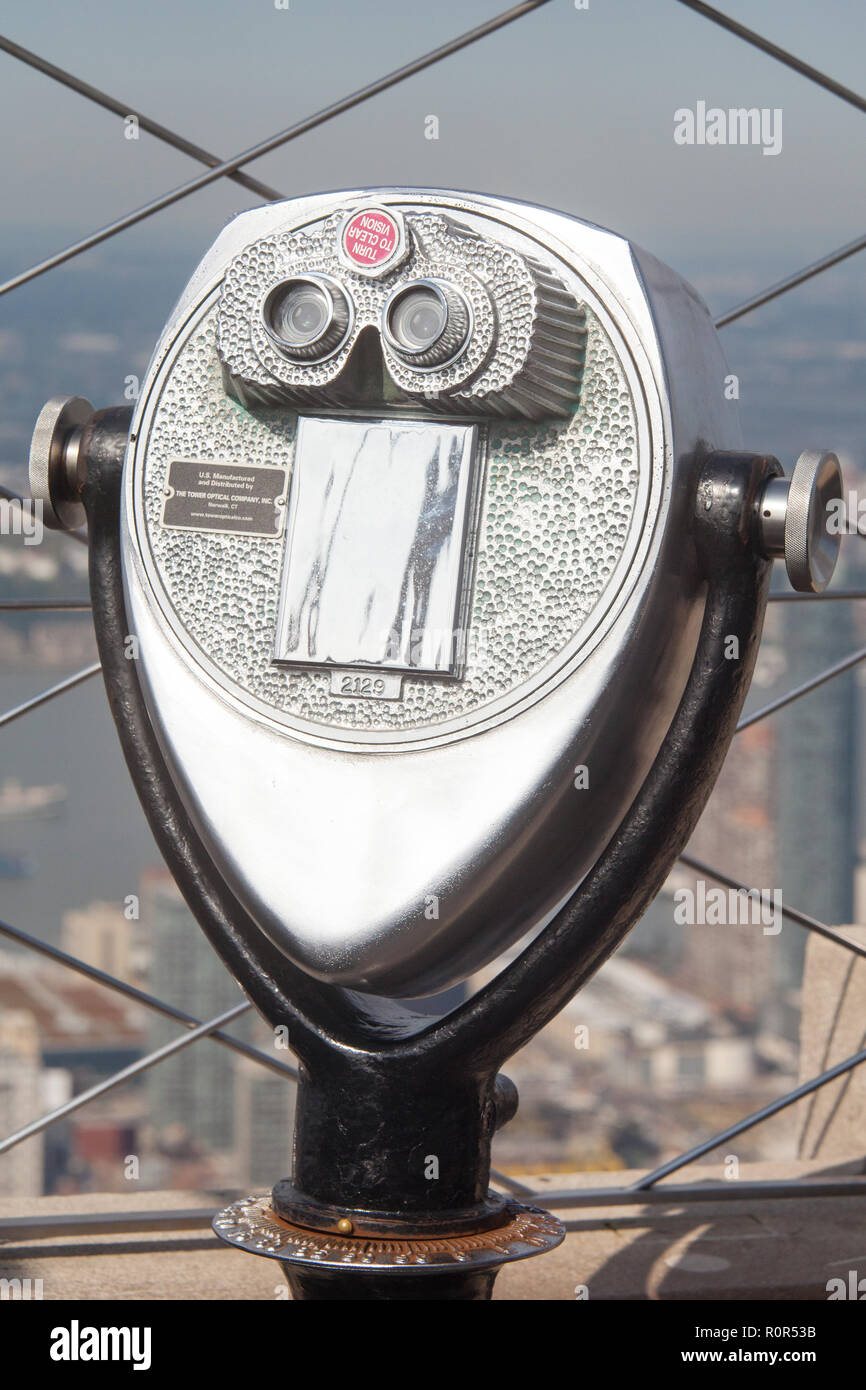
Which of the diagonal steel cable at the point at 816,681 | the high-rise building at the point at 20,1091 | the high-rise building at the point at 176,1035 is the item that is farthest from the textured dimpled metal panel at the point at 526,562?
the high-rise building at the point at 20,1091

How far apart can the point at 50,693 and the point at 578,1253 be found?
2.88ft

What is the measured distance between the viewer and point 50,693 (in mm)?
2203

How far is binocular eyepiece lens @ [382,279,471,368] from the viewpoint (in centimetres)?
128

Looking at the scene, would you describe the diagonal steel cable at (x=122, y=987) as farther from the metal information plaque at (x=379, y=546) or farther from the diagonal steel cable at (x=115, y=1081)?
the metal information plaque at (x=379, y=546)

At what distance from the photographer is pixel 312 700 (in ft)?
4.32

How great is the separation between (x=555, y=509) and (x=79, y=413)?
0.44 meters

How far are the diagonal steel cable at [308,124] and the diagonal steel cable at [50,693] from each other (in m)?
0.43

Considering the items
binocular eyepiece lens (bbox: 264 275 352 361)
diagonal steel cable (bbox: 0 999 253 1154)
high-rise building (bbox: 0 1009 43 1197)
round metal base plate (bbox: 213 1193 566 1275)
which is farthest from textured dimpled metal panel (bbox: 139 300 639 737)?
high-rise building (bbox: 0 1009 43 1197)

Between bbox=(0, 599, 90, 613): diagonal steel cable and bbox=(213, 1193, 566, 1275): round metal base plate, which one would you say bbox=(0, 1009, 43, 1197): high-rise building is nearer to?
bbox=(0, 599, 90, 613): diagonal steel cable

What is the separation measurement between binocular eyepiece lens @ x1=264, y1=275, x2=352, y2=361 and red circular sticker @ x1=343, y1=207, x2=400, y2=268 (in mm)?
28

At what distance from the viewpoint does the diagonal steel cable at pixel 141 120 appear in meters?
2.05

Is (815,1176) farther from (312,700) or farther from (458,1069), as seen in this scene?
(312,700)

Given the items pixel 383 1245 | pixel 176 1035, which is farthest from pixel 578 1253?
pixel 176 1035

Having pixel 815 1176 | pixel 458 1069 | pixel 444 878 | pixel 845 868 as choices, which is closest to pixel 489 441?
pixel 444 878
